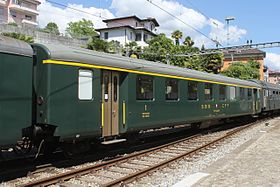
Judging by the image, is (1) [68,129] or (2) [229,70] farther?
(2) [229,70]

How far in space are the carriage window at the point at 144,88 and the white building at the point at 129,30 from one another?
49895mm

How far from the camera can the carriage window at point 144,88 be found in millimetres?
10734

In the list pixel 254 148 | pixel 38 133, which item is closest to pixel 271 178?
pixel 254 148

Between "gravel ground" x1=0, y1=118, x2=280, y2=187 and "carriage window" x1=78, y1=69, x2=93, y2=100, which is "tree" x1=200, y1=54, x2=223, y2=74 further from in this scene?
"carriage window" x1=78, y1=69, x2=93, y2=100

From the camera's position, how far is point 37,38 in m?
36.2

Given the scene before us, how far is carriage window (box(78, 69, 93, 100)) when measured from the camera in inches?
338

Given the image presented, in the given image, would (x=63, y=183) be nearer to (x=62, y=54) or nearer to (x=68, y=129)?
(x=68, y=129)

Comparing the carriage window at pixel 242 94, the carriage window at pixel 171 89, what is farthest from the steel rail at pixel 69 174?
the carriage window at pixel 242 94

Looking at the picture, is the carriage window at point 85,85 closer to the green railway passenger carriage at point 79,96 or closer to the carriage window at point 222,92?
the green railway passenger carriage at point 79,96

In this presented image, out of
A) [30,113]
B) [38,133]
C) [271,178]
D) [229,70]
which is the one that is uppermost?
[229,70]

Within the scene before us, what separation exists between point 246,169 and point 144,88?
13.4ft

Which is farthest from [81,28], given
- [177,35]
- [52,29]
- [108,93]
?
[108,93]

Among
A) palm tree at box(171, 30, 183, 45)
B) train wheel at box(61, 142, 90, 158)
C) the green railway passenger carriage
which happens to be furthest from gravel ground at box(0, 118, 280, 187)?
palm tree at box(171, 30, 183, 45)

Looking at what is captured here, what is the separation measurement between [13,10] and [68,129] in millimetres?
63006
